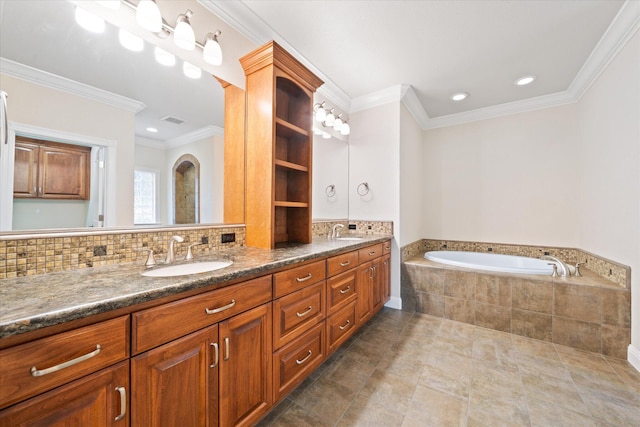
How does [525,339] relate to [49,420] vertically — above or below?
below

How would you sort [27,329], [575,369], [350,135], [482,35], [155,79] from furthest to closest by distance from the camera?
[350,135], [482,35], [575,369], [155,79], [27,329]

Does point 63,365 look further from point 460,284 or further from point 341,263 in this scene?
point 460,284

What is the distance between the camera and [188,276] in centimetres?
98

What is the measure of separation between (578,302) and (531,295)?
302mm

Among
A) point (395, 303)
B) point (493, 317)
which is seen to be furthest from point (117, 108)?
point (493, 317)

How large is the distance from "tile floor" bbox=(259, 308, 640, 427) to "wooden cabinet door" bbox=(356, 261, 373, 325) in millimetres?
208

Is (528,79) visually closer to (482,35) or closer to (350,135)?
(482,35)

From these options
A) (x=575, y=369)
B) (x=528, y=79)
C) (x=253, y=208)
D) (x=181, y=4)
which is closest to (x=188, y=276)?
(x=253, y=208)

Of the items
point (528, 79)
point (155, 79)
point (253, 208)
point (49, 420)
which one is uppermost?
point (528, 79)

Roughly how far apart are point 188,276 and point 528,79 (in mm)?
3626

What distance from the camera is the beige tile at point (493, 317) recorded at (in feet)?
7.79

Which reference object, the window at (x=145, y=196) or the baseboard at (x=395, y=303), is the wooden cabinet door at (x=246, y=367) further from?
the baseboard at (x=395, y=303)

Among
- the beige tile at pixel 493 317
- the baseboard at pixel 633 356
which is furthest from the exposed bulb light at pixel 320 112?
the baseboard at pixel 633 356

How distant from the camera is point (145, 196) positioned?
1.38 m
